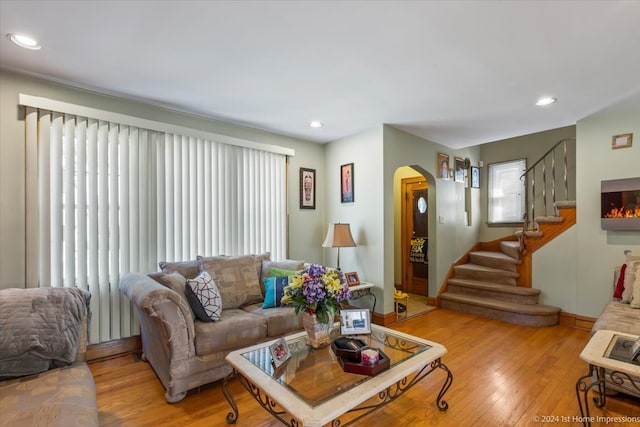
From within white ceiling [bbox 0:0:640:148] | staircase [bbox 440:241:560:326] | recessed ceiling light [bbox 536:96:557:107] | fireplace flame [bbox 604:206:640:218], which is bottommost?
staircase [bbox 440:241:560:326]

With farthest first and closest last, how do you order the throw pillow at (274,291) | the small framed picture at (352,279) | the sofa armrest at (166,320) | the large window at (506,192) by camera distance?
1. the large window at (506,192)
2. the small framed picture at (352,279)
3. the throw pillow at (274,291)
4. the sofa armrest at (166,320)

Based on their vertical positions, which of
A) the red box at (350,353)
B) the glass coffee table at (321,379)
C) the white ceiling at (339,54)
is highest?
the white ceiling at (339,54)

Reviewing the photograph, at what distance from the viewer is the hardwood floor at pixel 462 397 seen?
6.39 feet

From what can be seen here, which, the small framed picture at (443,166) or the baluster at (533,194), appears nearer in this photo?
the small framed picture at (443,166)

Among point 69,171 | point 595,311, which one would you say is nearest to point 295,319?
point 69,171

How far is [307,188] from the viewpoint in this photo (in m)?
4.37

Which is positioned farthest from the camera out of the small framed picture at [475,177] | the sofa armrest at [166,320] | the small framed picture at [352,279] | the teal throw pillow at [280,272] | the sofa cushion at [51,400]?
the small framed picture at [475,177]

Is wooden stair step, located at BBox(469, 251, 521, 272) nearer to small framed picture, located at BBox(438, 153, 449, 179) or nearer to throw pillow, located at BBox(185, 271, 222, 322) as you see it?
small framed picture, located at BBox(438, 153, 449, 179)

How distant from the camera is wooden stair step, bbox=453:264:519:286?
4273 mm

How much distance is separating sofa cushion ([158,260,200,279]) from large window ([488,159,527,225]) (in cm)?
512

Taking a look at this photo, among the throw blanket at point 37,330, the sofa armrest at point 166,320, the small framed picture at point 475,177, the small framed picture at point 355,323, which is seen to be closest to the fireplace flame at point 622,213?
the small framed picture at point 475,177

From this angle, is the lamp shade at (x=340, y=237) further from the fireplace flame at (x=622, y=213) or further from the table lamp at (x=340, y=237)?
the fireplace flame at (x=622, y=213)

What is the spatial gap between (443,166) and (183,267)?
392cm

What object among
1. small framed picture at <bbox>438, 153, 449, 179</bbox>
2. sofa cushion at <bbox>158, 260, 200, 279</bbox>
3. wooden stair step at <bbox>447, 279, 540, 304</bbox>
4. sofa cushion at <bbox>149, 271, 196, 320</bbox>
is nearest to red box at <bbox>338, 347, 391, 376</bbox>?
sofa cushion at <bbox>149, 271, 196, 320</bbox>
